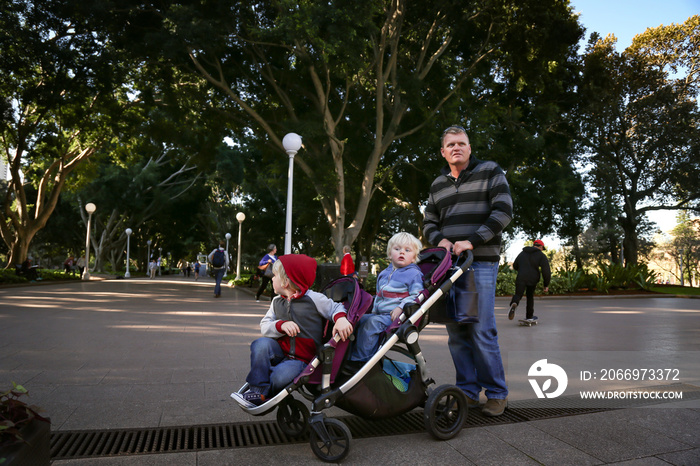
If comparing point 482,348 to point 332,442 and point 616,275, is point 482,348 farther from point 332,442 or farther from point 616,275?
point 616,275

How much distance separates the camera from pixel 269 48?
53.9ft

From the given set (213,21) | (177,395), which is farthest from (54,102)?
(177,395)

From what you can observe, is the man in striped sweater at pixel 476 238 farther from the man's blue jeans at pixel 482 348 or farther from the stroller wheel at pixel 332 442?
the stroller wheel at pixel 332 442

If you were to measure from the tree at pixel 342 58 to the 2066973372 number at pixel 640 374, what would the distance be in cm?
1008

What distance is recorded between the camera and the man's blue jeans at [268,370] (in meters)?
3.17

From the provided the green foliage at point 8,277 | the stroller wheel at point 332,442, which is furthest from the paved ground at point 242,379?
the green foliage at point 8,277

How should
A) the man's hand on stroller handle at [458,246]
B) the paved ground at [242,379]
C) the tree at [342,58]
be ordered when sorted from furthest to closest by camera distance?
the tree at [342,58], the man's hand on stroller handle at [458,246], the paved ground at [242,379]

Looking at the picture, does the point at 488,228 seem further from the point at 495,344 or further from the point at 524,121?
the point at 524,121

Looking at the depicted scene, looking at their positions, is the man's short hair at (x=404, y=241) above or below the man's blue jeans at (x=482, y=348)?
above

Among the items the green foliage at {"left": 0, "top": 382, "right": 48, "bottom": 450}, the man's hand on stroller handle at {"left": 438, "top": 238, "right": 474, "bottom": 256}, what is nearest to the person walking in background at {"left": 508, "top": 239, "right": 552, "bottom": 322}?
the man's hand on stroller handle at {"left": 438, "top": 238, "right": 474, "bottom": 256}

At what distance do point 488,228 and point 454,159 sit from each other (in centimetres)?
67

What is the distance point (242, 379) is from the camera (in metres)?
5.00

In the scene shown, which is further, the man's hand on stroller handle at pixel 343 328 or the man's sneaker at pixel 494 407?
the man's sneaker at pixel 494 407

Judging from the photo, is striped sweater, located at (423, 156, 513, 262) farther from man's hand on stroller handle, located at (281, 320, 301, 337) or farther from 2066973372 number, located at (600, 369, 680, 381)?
2066973372 number, located at (600, 369, 680, 381)
